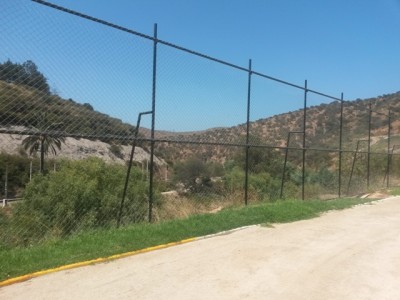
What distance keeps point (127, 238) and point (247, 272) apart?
2333mm

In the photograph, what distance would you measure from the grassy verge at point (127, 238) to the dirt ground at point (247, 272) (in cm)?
35

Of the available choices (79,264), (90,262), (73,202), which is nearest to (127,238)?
(90,262)

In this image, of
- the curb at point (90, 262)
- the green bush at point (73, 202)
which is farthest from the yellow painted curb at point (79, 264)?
the green bush at point (73, 202)

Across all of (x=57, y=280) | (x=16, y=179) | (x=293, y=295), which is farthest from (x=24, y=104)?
(x=16, y=179)

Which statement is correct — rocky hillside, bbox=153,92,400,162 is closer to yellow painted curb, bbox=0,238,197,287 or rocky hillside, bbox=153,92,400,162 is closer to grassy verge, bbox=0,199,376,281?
grassy verge, bbox=0,199,376,281

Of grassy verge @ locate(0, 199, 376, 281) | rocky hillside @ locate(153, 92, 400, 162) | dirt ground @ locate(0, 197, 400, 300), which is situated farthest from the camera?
rocky hillside @ locate(153, 92, 400, 162)

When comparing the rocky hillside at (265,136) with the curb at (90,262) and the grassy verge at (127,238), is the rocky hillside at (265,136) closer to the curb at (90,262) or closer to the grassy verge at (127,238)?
the grassy verge at (127,238)

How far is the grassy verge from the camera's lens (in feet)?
20.6

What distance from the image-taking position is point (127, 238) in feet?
25.8

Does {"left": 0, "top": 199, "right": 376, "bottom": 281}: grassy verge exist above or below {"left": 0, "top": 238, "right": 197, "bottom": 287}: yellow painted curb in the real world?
above

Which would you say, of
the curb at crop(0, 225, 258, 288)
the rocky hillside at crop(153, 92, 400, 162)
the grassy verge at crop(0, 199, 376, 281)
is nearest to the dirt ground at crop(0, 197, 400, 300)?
the curb at crop(0, 225, 258, 288)

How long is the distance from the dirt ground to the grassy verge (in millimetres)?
347

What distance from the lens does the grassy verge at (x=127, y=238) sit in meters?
6.29

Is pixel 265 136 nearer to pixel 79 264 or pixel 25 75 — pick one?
pixel 25 75
